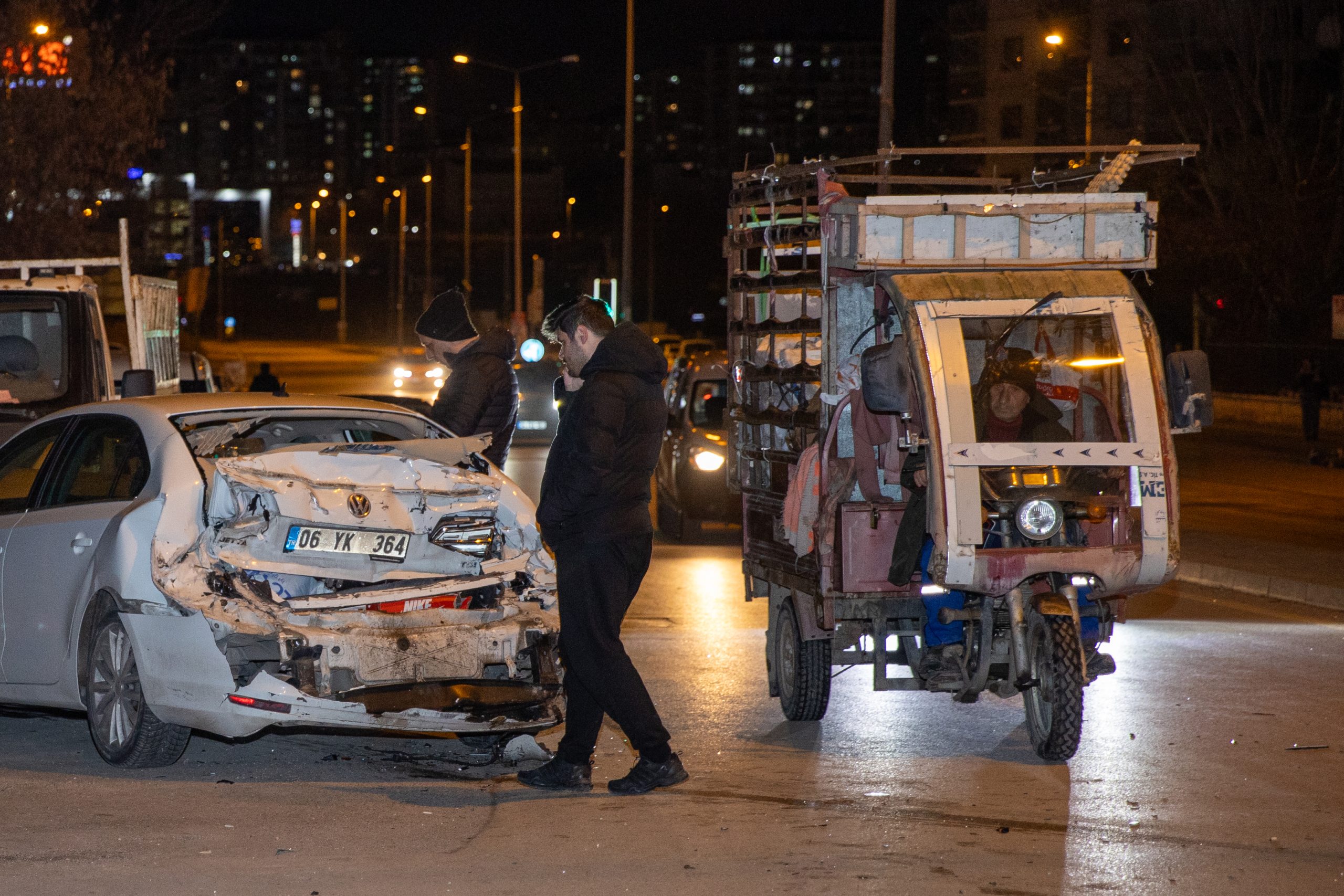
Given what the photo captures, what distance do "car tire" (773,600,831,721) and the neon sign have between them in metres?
25.0

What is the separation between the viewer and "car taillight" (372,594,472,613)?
6895 millimetres

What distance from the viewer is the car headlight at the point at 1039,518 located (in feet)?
23.5

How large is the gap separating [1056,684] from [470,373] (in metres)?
3.80

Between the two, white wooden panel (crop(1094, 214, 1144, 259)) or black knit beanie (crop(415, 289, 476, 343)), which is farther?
black knit beanie (crop(415, 289, 476, 343))

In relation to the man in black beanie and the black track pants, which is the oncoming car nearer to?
the man in black beanie

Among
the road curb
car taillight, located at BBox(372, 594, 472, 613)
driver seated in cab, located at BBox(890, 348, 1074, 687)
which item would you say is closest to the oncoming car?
the road curb

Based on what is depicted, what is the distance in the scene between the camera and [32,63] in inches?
1160

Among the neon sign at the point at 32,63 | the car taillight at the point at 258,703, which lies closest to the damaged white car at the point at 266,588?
the car taillight at the point at 258,703

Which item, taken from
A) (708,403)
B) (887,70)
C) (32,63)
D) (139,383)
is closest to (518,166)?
(32,63)

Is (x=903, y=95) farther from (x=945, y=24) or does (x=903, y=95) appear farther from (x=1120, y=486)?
(x=1120, y=486)

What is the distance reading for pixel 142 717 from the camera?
6773mm

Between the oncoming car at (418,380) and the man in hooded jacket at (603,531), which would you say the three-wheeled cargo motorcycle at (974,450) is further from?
the oncoming car at (418,380)

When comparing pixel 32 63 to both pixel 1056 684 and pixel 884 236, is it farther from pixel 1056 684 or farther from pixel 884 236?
pixel 1056 684

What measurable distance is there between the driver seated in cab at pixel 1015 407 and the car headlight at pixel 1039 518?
0.37 m
